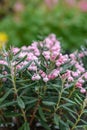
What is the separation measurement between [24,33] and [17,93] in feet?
13.8

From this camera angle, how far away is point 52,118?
2.07m

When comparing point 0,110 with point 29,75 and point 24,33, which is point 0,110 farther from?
point 24,33

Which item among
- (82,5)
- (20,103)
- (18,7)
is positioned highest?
(18,7)

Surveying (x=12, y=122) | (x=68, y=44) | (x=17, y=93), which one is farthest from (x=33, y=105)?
(x=68, y=44)

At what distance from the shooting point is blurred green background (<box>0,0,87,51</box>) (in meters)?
6.11

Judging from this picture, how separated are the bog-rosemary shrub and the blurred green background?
150 inches

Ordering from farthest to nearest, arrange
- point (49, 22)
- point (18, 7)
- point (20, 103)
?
1. point (18, 7)
2. point (49, 22)
3. point (20, 103)

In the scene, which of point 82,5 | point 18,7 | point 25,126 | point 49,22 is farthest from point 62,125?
point 18,7

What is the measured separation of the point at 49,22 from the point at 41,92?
4372 millimetres

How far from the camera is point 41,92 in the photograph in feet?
6.51

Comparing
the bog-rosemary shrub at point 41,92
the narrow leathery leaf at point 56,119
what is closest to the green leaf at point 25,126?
the bog-rosemary shrub at point 41,92

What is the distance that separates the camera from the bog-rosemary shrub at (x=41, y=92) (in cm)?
198

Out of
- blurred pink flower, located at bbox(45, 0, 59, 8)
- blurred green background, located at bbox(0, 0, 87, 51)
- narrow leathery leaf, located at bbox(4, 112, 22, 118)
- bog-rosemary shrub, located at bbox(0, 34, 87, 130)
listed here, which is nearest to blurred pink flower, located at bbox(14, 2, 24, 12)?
blurred green background, located at bbox(0, 0, 87, 51)

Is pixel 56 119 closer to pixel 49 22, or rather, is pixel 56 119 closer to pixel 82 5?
pixel 49 22
